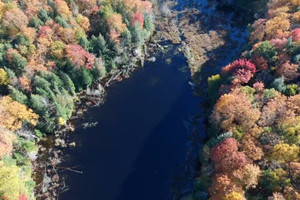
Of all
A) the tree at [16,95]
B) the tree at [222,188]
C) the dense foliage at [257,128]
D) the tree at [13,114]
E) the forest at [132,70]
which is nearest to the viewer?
the tree at [222,188]

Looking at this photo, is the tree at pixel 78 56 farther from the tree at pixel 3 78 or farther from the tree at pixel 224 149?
the tree at pixel 224 149

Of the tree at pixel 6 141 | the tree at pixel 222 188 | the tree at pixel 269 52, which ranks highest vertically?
the tree at pixel 269 52

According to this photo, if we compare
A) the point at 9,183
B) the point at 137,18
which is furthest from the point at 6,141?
the point at 137,18

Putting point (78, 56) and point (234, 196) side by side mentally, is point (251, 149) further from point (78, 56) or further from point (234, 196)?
point (78, 56)

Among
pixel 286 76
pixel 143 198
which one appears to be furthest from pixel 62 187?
pixel 286 76

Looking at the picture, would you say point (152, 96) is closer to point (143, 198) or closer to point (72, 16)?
point (143, 198)

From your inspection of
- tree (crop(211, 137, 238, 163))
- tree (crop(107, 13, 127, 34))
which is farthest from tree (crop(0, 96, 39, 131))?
tree (crop(211, 137, 238, 163))

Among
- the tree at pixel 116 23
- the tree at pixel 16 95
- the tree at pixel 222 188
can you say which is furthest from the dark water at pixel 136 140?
the tree at pixel 16 95

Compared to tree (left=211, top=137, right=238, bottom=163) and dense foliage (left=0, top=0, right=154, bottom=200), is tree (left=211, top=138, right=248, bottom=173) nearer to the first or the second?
tree (left=211, top=137, right=238, bottom=163)
